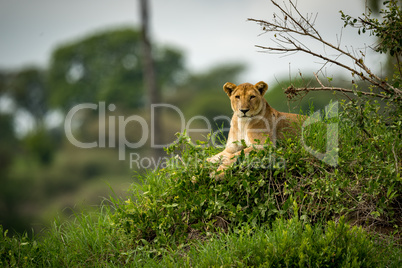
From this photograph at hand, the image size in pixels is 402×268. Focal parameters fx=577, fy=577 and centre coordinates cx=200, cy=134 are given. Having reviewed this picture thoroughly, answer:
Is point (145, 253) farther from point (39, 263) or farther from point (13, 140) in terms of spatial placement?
point (13, 140)

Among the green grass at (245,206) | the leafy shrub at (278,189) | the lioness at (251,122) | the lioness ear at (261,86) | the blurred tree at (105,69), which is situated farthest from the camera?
the blurred tree at (105,69)

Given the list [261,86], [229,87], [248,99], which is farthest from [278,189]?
[229,87]

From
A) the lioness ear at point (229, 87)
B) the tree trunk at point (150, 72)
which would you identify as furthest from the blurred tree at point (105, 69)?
the lioness ear at point (229, 87)

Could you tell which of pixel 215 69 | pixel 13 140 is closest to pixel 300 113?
pixel 13 140

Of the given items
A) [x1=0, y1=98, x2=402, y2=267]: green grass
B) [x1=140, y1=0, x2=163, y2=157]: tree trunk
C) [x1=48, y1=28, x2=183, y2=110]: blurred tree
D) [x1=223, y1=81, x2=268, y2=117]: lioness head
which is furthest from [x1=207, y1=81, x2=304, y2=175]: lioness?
[x1=48, y1=28, x2=183, y2=110]: blurred tree

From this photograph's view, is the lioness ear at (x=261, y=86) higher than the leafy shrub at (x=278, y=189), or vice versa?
the lioness ear at (x=261, y=86)

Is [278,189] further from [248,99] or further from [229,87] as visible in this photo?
[229,87]

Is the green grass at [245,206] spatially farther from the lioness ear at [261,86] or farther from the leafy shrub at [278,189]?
the lioness ear at [261,86]

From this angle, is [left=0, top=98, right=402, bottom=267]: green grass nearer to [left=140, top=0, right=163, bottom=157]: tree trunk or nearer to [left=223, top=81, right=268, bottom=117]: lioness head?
[left=223, top=81, right=268, bottom=117]: lioness head

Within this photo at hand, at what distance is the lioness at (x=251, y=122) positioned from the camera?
7.02 meters

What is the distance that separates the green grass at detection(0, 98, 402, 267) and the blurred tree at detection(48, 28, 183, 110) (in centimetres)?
2635

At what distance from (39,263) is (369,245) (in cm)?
371

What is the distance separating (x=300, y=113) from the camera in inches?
298

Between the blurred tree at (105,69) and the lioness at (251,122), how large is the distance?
2622 centimetres
